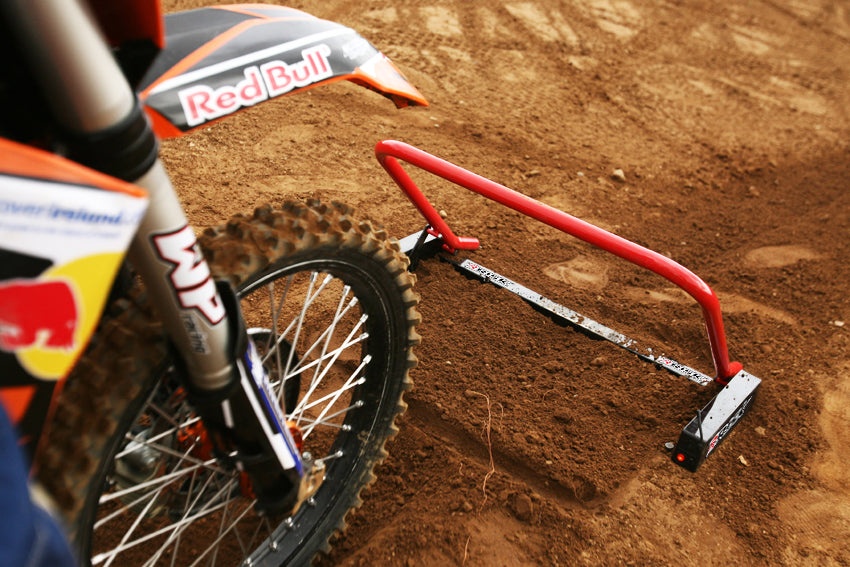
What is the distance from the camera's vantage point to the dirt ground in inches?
88.7

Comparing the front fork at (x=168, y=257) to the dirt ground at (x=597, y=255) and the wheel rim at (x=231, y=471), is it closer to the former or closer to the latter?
the wheel rim at (x=231, y=471)

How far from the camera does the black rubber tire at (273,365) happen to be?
1.21 metres

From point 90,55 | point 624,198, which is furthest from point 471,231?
point 90,55

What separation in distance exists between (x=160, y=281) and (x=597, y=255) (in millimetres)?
2886

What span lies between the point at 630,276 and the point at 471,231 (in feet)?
2.94

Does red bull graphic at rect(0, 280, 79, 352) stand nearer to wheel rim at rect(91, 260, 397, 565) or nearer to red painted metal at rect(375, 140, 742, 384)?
wheel rim at rect(91, 260, 397, 565)

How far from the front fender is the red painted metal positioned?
0.78 m

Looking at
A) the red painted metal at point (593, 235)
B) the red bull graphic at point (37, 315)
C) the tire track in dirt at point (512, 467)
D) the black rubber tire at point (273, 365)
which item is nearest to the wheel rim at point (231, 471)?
the black rubber tire at point (273, 365)

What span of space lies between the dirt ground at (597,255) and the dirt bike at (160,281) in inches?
21.8

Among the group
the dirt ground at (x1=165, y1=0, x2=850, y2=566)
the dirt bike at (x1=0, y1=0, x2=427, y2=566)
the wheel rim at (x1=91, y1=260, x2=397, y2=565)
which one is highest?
the dirt bike at (x1=0, y1=0, x2=427, y2=566)

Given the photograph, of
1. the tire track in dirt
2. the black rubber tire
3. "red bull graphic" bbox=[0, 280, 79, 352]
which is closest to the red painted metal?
the tire track in dirt

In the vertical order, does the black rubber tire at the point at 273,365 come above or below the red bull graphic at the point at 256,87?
below

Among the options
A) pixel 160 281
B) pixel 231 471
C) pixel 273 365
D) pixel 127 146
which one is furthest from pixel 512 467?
pixel 127 146

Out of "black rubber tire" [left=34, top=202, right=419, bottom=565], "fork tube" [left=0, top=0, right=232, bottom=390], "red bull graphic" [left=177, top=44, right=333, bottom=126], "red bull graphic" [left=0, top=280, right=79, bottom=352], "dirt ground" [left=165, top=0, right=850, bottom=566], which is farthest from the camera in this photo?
"dirt ground" [left=165, top=0, right=850, bottom=566]
